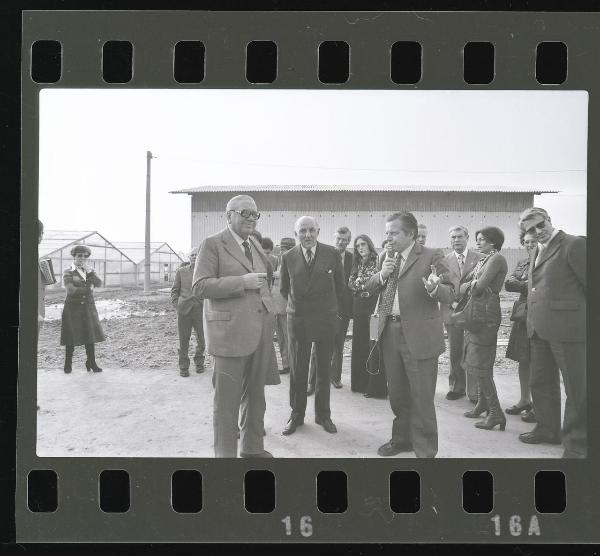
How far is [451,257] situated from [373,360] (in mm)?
1008

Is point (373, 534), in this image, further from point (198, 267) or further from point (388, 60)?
point (388, 60)

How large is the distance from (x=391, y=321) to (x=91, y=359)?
2173mm

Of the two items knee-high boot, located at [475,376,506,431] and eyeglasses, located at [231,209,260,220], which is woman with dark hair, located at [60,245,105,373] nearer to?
eyeglasses, located at [231,209,260,220]

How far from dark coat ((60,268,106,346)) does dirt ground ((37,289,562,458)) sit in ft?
0.22

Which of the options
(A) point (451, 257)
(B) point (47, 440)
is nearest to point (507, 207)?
(A) point (451, 257)

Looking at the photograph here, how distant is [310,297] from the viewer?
3002 millimetres

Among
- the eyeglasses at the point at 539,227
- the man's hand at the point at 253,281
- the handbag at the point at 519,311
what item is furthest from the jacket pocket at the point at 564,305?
the man's hand at the point at 253,281

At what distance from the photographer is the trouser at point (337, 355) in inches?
117

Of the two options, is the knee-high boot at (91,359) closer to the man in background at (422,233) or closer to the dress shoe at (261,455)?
the dress shoe at (261,455)

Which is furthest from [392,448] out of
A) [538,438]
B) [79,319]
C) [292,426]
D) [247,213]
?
[79,319]

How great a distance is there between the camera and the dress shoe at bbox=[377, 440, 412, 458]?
2.70 m

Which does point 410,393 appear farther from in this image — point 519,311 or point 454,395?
point 519,311

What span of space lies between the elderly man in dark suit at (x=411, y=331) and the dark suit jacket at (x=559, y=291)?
703 millimetres

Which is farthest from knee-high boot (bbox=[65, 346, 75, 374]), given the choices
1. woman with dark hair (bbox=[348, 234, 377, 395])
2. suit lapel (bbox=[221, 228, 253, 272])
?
woman with dark hair (bbox=[348, 234, 377, 395])
